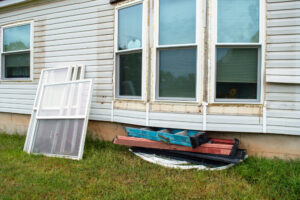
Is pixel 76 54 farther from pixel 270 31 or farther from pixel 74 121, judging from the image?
pixel 270 31

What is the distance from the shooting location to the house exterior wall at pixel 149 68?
3629mm

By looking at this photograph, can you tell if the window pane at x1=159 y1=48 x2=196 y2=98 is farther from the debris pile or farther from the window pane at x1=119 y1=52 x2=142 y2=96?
the debris pile

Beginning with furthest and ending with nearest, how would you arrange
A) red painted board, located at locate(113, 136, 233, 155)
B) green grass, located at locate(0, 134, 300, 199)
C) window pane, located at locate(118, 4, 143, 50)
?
window pane, located at locate(118, 4, 143, 50), red painted board, located at locate(113, 136, 233, 155), green grass, located at locate(0, 134, 300, 199)

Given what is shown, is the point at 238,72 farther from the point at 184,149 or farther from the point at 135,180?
the point at 135,180

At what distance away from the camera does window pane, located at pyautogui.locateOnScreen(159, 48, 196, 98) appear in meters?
3.98

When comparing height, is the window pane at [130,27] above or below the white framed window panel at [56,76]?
above

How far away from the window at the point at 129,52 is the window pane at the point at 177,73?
1.65ft

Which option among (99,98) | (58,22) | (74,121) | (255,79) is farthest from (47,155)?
(255,79)

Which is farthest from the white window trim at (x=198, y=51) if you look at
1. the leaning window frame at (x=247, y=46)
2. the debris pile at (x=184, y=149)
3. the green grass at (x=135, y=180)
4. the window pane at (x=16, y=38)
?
the window pane at (x=16, y=38)

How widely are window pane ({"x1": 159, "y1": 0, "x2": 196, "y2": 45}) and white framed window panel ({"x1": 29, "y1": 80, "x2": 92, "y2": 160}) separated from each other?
1.73 m

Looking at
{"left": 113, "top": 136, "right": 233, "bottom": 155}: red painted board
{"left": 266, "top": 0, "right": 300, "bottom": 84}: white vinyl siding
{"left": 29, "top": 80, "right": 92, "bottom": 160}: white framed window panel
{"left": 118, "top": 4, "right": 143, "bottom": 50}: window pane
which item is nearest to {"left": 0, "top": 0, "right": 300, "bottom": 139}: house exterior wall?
{"left": 266, "top": 0, "right": 300, "bottom": 84}: white vinyl siding

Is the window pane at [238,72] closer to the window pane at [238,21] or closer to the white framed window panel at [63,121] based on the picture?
the window pane at [238,21]

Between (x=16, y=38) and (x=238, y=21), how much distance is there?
581 cm

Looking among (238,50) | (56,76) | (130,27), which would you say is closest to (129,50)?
(130,27)
